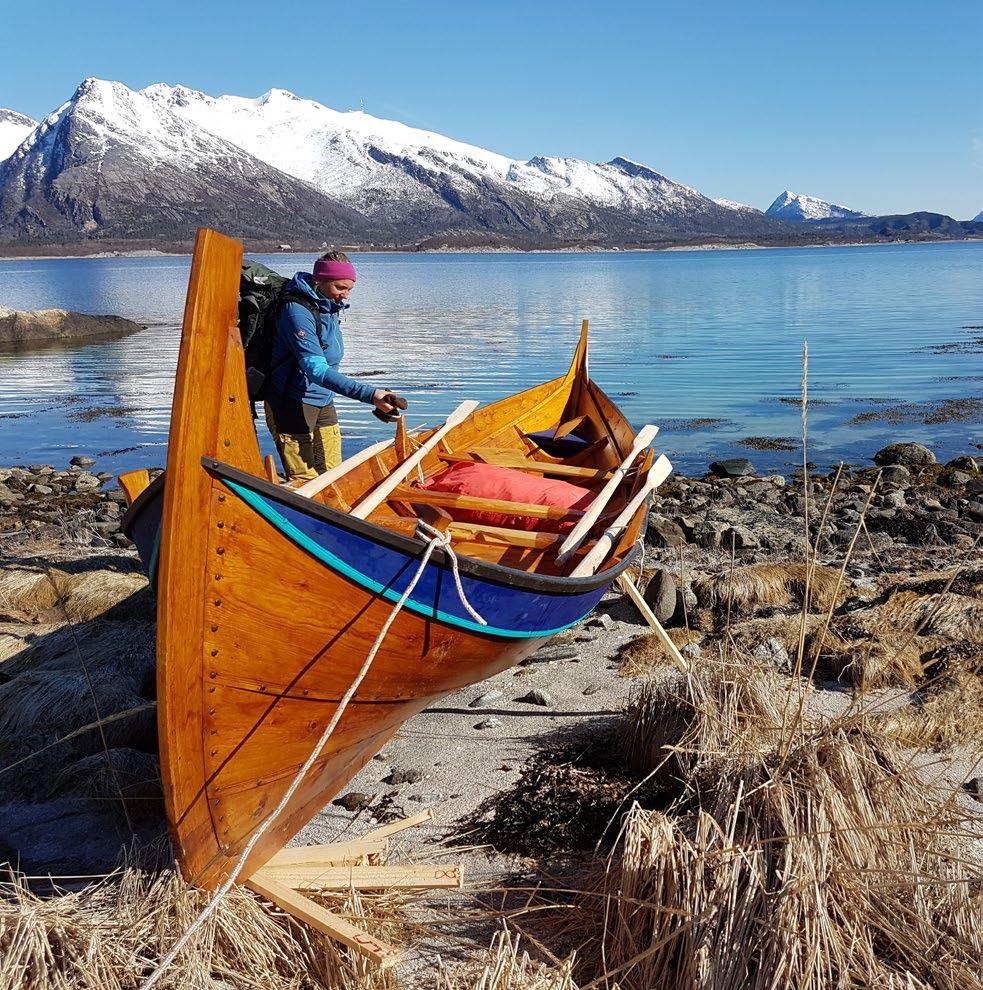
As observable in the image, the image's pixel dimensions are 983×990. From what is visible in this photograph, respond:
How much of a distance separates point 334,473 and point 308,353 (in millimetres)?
1025

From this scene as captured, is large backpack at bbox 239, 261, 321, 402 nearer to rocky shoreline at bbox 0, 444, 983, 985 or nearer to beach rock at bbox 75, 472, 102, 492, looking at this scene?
rocky shoreline at bbox 0, 444, 983, 985

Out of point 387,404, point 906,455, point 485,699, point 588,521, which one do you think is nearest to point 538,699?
point 485,699

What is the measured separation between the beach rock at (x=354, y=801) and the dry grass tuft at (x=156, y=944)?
1259 mm

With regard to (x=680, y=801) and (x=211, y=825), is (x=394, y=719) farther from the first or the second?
(x=680, y=801)

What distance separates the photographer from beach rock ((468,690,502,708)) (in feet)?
21.3

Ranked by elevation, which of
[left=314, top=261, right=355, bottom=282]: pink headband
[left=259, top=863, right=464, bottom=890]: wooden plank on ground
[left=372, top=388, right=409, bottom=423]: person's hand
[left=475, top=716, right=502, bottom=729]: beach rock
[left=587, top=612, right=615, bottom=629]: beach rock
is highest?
[left=314, top=261, right=355, bottom=282]: pink headband

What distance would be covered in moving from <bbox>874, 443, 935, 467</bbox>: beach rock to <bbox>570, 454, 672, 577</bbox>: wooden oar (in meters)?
8.93

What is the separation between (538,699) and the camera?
648cm

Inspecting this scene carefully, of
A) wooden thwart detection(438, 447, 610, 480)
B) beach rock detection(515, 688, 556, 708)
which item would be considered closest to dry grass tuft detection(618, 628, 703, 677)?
beach rock detection(515, 688, 556, 708)

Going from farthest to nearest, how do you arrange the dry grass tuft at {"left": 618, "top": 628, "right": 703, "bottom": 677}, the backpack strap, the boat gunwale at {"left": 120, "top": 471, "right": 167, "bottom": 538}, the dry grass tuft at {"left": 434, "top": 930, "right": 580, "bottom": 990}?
the dry grass tuft at {"left": 618, "top": 628, "right": 703, "bottom": 677}
the backpack strap
the boat gunwale at {"left": 120, "top": 471, "right": 167, "bottom": 538}
the dry grass tuft at {"left": 434, "top": 930, "right": 580, "bottom": 990}

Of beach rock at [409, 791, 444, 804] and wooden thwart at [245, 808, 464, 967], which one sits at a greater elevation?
wooden thwart at [245, 808, 464, 967]

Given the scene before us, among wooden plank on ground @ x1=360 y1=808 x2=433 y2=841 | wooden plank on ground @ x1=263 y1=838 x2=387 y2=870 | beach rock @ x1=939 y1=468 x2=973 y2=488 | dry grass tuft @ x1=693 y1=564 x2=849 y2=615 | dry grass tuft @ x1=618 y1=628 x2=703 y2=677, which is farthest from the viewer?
beach rock @ x1=939 y1=468 x2=973 y2=488

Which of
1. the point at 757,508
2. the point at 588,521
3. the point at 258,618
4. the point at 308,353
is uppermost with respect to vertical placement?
the point at 308,353

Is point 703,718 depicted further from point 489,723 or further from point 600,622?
point 600,622
